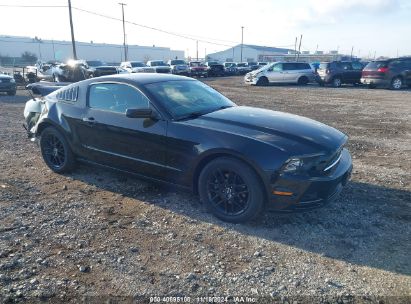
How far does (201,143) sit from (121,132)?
1.22 m

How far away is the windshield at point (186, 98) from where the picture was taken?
14.3 ft

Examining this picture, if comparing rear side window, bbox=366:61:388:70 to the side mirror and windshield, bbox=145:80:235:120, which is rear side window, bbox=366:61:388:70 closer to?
windshield, bbox=145:80:235:120

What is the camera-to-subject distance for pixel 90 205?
176 inches

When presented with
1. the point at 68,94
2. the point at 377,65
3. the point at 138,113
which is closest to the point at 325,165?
the point at 138,113

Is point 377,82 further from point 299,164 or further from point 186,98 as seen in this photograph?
point 299,164

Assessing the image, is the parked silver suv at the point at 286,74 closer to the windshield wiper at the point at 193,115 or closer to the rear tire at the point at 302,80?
the rear tire at the point at 302,80

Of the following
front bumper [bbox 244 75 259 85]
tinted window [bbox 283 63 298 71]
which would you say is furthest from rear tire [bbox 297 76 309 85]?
front bumper [bbox 244 75 259 85]

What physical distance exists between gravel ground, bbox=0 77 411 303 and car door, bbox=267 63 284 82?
19633 mm

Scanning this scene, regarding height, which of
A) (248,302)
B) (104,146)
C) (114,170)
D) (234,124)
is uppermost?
(234,124)

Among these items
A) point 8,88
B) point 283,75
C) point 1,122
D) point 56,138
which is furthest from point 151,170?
point 283,75

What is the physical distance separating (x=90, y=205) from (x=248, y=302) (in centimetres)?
255

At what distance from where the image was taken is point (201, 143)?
3912 millimetres

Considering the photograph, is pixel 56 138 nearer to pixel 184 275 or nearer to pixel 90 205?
pixel 90 205

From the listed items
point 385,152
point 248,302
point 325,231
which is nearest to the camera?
point 248,302
